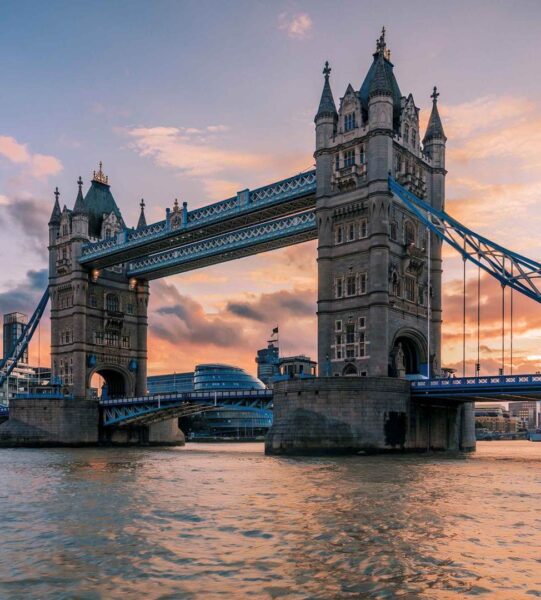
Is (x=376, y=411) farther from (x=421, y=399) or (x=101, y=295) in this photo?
(x=101, y=295)

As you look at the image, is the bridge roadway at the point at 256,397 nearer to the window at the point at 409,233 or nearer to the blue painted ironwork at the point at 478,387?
the blue painted ironwork at the point at 478,387

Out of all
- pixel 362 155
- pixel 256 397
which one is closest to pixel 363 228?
pixel 362 155

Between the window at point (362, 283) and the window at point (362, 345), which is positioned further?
the window at point (362, 283)

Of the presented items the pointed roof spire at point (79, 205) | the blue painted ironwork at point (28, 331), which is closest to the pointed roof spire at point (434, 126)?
the pointed roof spire at point (79, 205)

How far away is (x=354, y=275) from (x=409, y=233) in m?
7.06

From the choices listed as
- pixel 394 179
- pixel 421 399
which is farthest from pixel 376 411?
pixel 394 179

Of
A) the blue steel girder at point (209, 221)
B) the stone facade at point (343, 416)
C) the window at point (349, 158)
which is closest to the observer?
the stone facade at point (343, 416)

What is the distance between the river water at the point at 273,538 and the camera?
15.4m

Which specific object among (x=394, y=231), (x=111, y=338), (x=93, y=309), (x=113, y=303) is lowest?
(x=111, y=338)

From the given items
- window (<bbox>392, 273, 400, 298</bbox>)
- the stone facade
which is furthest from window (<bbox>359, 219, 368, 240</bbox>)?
the stone facade

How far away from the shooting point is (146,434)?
98000 mm

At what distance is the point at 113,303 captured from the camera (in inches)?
3905

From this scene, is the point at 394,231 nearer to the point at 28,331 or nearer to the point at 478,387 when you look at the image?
the point at 478,387

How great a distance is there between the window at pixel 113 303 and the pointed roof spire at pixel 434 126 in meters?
47.7
